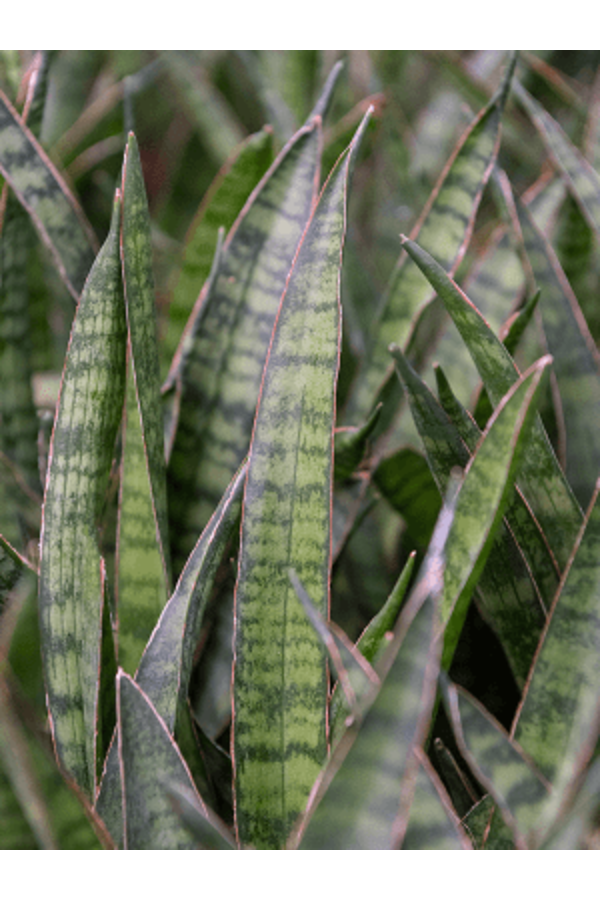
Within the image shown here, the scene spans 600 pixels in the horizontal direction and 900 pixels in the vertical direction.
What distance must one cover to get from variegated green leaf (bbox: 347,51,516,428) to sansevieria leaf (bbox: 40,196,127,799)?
0.75 feet

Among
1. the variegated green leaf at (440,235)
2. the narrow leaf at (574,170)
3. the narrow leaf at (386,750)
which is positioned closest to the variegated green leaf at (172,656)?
the narrow leaf at (386,750)

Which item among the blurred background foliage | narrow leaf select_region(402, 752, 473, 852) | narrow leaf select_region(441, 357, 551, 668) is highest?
the blurred background foliage

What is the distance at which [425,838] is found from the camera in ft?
0.96

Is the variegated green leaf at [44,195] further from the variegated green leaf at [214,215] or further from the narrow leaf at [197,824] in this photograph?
the narrow leaf at [197,824]

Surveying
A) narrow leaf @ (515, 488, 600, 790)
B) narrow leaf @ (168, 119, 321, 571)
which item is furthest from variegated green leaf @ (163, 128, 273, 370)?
narrow leaf @ (515, 488, 600, 790)

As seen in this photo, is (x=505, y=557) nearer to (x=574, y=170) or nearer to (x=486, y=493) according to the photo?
(x=486, y=493)

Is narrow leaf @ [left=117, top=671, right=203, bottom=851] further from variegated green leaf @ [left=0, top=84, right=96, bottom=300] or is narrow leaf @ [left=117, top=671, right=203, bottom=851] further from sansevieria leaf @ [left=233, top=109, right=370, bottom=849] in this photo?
variegated green leaf @ [left=0, top=84, right=96, bottom=300]

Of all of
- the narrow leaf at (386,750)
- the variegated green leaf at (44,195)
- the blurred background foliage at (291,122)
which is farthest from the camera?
the blurred background foliage at (291,122)

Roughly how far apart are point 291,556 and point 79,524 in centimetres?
13

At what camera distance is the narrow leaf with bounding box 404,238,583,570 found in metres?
0.40

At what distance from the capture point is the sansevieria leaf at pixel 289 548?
1.21ft

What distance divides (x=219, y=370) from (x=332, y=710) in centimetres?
26

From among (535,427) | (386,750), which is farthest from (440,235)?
(386,750)
